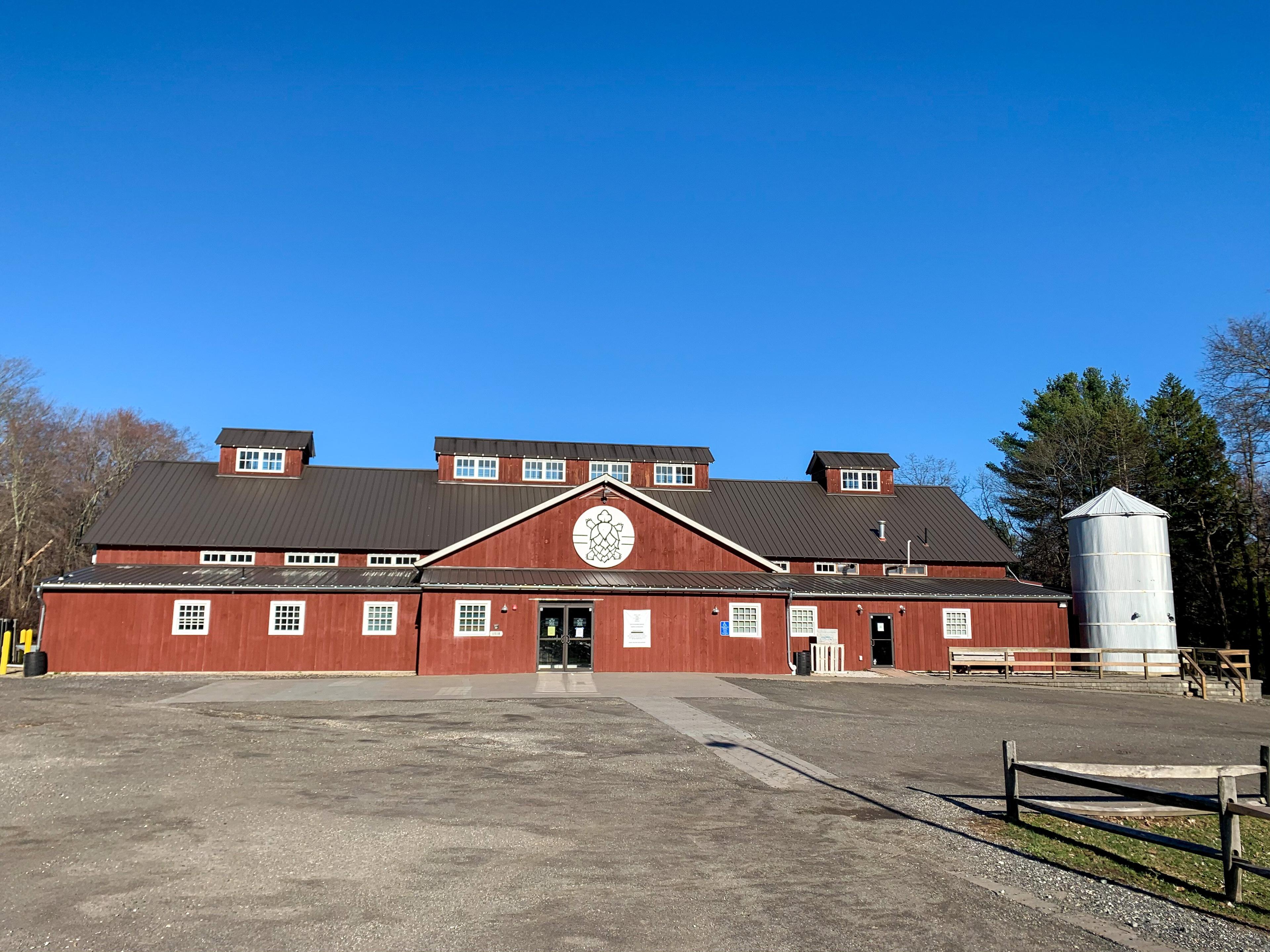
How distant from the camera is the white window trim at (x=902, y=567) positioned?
3781 cm

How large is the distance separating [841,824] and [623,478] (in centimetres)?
3047

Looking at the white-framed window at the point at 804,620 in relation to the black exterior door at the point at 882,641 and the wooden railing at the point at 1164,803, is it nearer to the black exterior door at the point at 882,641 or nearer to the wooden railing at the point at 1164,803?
the black exterior door at the point at 882,641

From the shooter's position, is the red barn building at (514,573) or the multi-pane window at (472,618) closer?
the multi-pane window at (472,618)

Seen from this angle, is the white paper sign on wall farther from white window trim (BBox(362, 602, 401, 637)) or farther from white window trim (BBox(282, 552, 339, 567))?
white window trim (BBox(282, 552, 339, 567))

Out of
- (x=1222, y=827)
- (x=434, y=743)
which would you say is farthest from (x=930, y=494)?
(x=1222, y=827)

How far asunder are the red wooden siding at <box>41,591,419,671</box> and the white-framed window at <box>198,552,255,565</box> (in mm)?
3253

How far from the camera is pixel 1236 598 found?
44562 mm

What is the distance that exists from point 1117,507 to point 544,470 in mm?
23105

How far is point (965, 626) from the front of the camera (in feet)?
115

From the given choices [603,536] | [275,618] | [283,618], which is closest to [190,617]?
[275,618]

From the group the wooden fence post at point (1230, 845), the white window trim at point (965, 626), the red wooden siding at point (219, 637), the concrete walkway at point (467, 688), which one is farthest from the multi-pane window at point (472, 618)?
the wooden fence post at point (1230, 845)

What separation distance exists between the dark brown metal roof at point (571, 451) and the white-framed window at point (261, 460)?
6.55m

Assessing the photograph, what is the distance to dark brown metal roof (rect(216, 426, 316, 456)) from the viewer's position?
3872 centimetres

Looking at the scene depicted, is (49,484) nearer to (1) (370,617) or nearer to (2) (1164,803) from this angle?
(1) (370,617)
